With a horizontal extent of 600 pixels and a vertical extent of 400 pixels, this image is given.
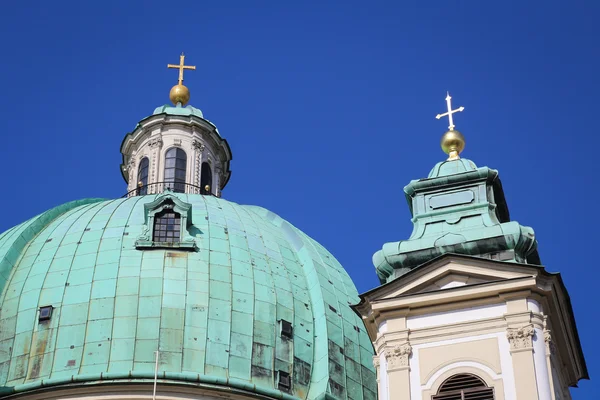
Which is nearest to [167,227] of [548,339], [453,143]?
[453,143]

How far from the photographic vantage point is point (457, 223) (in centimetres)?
2950

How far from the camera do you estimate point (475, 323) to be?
90.6 feet

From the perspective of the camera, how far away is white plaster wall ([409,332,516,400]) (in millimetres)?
26750

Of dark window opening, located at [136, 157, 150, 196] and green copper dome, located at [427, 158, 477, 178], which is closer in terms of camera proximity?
green copper dome, located at [427, 158, 477, 178]

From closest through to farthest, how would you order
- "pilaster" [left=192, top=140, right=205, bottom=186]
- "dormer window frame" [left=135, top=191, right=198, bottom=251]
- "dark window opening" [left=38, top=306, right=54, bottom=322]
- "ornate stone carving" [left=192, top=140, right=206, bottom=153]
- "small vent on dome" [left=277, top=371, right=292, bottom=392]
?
"small vent on dome" [left=277, top=371, right=292, bottom=392] → "dark window opening" [left=38, top=306, right=54, bottom=322] → "dormer window frame" [left=135, top=191, right=198, bottom=251] → "pilaster" [left=192, top=140, right=205, bottom=186] → "ornate stone carving" [left=192, top=140, right=206, bottom=153]

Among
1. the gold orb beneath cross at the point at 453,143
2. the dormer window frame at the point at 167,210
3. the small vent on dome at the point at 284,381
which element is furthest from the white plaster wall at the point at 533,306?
the dormer window frame at the point at 167,210

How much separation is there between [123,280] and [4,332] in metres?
2.87

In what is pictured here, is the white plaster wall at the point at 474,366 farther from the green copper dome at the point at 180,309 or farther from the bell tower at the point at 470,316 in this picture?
the green copper dome at the point at 180,309

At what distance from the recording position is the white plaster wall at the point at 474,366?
87.8 ft

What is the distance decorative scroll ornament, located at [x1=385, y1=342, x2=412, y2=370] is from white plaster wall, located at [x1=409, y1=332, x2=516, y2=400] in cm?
12

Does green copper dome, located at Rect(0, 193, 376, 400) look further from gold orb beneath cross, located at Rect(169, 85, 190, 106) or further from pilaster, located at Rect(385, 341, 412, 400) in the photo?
gold orb beneath cross, located at Rect(169, 85, 190, 106)

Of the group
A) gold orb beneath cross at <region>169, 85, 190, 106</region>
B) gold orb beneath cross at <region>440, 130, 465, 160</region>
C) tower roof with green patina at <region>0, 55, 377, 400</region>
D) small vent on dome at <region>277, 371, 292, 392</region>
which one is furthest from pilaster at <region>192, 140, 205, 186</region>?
gold orb beneath cross at <region>440, 130, 465, 160</region>

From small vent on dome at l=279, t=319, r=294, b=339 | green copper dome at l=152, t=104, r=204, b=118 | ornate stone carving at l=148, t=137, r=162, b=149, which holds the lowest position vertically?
small vent on dome at l=279, t=319, r=294, b=339

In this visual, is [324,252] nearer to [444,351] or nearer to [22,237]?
[22,237]
